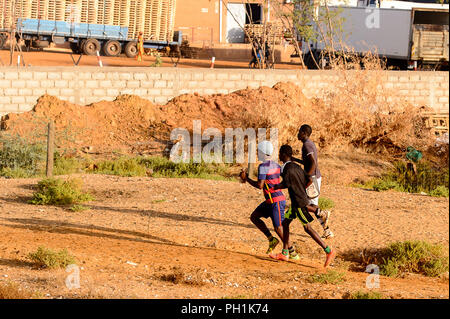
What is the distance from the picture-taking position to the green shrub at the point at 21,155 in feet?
48.9

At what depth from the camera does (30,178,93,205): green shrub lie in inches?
464

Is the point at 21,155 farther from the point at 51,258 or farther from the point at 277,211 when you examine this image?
the point at 277,211

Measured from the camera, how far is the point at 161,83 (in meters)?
19.2

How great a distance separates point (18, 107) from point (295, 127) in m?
6.15

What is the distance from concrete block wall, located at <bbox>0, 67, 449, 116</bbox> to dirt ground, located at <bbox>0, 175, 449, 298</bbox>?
483 centimetres

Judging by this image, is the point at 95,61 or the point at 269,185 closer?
the point at 269,185

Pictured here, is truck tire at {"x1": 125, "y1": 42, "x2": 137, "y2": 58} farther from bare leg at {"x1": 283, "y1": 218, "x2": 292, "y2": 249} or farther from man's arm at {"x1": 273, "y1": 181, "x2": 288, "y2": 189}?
man's arm at {"x1": 273, "y1": 181, "x2": 288, "y2": 189}

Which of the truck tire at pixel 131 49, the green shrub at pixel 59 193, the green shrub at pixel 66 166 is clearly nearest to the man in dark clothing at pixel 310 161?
the green shrub at pixel 59 193

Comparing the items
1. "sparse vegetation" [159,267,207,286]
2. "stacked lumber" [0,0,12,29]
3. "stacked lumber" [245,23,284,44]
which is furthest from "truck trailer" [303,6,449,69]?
"sparse vegetation" [159,267,207,286]

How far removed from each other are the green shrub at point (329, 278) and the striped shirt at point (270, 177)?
3.09ft

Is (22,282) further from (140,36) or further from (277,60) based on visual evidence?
(277,60)

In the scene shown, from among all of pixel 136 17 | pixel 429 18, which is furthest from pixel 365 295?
pixel 136 17

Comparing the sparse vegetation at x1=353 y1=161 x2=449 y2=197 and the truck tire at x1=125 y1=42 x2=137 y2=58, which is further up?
the truck tire at x1=125 y1=42 x2=137 y2=58

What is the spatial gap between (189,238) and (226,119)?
9.17m
